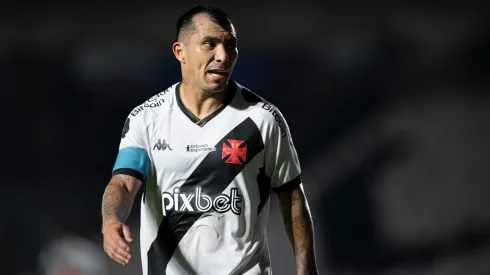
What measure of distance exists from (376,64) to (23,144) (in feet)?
8.49

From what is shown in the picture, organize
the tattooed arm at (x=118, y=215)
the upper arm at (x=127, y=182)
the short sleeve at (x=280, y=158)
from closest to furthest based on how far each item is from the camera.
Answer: the tattooed arm at (x=118, y=215), the upper arm at (x=127, y=182), the short sleeve at (x=280, y=158)

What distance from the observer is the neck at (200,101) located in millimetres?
3172

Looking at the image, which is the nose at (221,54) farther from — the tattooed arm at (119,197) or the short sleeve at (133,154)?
the tattooed arm at (119,197)

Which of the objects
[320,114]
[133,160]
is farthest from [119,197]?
[320,114]

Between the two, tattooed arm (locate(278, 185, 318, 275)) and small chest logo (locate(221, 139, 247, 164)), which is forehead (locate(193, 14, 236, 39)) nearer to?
small chest logo (locate(221, 139, 247, 164))

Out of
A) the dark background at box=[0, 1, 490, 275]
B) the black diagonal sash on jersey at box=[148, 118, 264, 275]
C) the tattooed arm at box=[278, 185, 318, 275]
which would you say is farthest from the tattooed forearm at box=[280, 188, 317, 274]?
the dark background at box=[0, 1, 490, 275]

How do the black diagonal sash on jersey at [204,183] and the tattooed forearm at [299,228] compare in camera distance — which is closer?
the black diagonal sash on jersey at [204,183]

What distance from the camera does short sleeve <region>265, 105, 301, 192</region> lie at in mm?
3166

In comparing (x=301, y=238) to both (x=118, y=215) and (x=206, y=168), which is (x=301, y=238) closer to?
(x=206, y=168)

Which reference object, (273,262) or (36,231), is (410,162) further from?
(36,231)

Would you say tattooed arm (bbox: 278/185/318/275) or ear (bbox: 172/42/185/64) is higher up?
ear (bbox: 172/42/185/64)

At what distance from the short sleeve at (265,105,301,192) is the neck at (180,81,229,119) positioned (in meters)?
0.21

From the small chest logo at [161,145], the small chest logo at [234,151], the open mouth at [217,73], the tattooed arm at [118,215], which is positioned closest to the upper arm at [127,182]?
the tattooed arm at [118,215]

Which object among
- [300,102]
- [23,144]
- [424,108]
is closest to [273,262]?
[300,102]
